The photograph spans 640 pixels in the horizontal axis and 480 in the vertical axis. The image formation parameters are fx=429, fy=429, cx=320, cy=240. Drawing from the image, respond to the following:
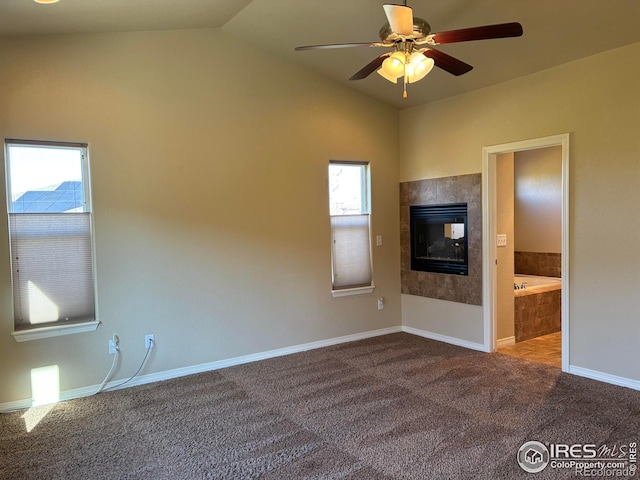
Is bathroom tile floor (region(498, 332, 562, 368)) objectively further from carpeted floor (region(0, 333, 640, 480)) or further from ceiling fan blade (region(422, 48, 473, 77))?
ceiling fan blade (region(422, 48, 473, 77))

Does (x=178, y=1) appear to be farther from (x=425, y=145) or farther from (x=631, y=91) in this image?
(x=631, y=91)

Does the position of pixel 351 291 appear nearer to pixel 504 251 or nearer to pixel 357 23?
pixel 504 251

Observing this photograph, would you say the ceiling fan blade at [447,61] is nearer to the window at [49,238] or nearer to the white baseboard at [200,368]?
the window at [49,238]

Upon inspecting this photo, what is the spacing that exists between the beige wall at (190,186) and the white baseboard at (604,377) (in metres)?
2.27

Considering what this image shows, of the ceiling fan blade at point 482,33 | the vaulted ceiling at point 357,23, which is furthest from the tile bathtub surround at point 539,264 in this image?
the ceiling fan blade at point 482,33

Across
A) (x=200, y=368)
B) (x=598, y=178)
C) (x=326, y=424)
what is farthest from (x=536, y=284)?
(x=200, y=368)

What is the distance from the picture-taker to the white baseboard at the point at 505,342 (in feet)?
15.8

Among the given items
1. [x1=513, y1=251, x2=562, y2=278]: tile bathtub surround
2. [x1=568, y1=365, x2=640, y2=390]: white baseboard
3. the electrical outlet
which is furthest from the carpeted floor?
[x1=513, y1=251, x2=562, y2=278]: tile bathtub surround

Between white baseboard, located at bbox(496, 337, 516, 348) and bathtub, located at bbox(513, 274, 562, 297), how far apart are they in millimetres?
517

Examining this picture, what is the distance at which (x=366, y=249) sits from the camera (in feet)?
17.3

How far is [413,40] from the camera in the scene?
8.58 ft

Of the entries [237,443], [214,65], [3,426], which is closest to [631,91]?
[214,65]

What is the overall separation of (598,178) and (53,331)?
187 inches

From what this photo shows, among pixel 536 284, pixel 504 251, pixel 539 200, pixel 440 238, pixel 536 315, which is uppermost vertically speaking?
pixel 539 200
